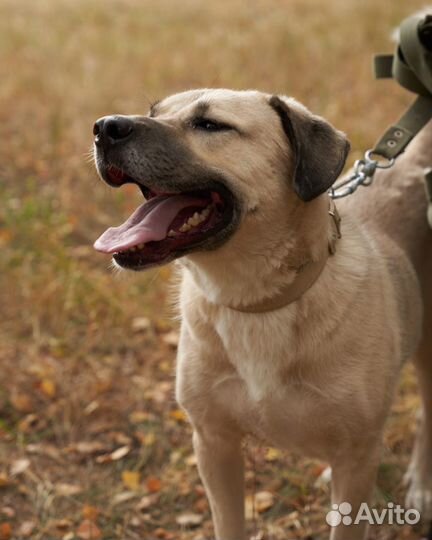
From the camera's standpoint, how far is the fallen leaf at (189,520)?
3.90 m

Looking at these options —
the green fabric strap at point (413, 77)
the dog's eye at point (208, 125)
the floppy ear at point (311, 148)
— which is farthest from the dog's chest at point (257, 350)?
the green fabric strap at point (413, 77)

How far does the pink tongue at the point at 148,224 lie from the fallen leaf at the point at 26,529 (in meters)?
1.52

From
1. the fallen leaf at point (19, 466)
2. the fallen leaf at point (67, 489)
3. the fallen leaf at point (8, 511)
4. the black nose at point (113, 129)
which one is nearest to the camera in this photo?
the black nose at point (113, 129)

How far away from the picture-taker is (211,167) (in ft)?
9.34

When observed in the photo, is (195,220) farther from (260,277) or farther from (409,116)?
(409,116)

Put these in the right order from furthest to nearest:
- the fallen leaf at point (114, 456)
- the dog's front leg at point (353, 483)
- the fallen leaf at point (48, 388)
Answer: the fallen leaf at point (48, 388)
the fallen leaf at point (114, 456)
the dog's front leg at point (353, 483)

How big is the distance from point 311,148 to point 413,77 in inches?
40.4

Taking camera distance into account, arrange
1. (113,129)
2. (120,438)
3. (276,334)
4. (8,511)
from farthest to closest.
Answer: (120,438), (8,511), (276,334), (113,129)

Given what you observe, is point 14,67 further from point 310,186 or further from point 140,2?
point 310,186

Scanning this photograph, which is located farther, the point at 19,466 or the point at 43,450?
the point at 43,450

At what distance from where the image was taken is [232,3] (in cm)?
1200

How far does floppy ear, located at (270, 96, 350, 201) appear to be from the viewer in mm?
2852

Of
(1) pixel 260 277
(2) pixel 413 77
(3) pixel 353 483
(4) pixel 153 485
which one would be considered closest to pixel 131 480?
(4) pixel 153 485

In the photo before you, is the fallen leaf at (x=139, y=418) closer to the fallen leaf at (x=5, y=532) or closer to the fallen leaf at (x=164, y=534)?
the fallen leaf at (x=164, y=534)
